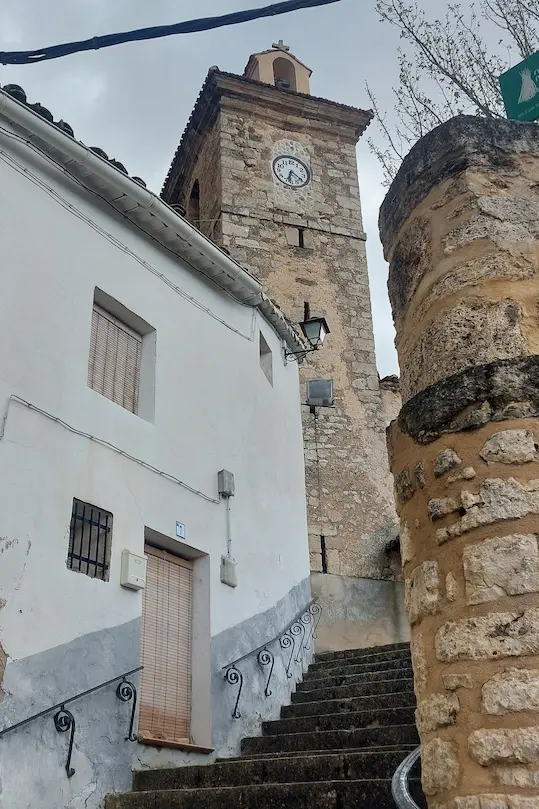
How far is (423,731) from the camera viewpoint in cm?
300

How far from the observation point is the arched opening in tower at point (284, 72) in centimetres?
1747

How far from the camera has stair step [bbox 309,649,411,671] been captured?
7.64m

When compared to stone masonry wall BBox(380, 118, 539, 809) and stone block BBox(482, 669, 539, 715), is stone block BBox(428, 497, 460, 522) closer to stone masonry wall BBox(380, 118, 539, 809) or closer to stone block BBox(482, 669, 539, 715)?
stone masonry wall BBox(380, 118, 539, 809)

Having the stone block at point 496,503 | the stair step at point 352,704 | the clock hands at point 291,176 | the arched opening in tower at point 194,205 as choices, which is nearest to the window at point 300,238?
the clock hands at point 291,176

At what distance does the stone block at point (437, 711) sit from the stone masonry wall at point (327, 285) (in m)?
8.79

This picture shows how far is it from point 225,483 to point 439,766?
15.6ft

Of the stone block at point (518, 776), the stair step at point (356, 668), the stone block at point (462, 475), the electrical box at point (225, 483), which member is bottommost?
the stone block at point (518, 776)

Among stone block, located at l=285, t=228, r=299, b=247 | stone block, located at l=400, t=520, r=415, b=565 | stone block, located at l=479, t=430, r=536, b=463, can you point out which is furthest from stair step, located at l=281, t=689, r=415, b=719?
stone block, located at l=285, t=228, r=299, b=247

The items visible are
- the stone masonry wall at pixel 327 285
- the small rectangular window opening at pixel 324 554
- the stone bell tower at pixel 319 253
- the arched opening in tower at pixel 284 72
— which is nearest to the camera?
the small rectangular window opening at pixel 324 554

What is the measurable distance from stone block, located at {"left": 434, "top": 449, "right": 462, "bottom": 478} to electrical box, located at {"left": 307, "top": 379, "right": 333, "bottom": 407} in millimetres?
9634

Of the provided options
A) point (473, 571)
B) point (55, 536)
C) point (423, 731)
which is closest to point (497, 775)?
point (423, 731)

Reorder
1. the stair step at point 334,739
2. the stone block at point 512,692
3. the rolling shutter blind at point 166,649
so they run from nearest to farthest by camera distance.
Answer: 1. the stone block at point 512,692
2. the stair step at point 334,739
3. the rolling shutter blind at point 166,649

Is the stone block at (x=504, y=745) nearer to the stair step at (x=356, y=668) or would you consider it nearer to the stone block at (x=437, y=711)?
the stone block at (x=437, y=711)

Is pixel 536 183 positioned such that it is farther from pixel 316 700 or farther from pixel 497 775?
pixel 316 700
